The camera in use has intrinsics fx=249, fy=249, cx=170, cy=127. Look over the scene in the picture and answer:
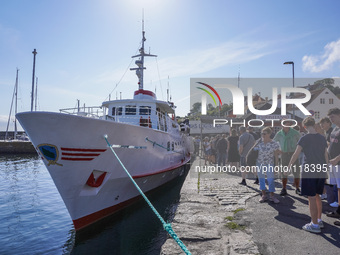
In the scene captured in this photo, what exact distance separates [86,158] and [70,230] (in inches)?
93.8

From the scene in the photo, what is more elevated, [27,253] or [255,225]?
[255,225]

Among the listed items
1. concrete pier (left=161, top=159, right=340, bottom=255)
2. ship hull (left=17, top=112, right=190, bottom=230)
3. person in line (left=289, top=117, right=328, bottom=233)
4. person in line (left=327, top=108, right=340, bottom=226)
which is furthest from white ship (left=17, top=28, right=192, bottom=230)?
person in line (left=327, top=108, right=340, bottom=226)

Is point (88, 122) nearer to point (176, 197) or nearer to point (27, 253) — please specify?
point (27, 253)

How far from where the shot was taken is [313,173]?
13.4 feet

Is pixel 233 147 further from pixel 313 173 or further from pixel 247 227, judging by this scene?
pixel 313 173

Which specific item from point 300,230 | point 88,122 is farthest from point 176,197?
point 300,230

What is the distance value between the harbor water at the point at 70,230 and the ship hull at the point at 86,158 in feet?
1.39

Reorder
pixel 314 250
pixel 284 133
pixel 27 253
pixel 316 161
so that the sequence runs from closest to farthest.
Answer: pixel 314 250, pixel 316 161, pixel 27 253, pixel 284 133

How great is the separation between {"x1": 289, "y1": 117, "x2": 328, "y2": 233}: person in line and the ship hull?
4426 mm

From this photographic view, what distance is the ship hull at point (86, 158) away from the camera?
5.54 metres

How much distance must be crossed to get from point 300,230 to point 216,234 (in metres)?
1.43

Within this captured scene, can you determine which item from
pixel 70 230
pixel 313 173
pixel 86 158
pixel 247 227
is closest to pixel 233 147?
pixel 247 227

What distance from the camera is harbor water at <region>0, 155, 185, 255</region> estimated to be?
550 cm

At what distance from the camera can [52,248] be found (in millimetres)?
5656
